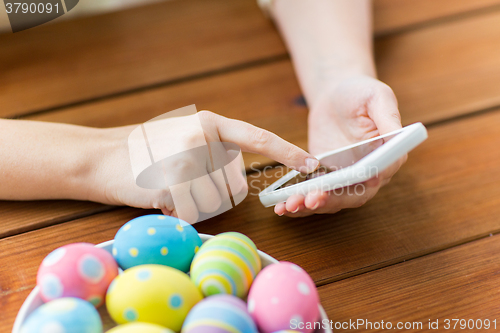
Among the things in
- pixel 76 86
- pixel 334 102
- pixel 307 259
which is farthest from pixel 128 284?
pixel 76 86

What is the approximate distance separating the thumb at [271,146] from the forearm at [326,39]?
0.80ft

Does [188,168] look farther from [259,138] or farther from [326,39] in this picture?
[326,39]

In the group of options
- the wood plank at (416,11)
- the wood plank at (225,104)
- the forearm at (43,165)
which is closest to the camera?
the forearm at (43,165)

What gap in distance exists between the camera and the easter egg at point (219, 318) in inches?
12.4

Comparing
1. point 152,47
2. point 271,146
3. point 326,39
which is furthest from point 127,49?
point 271,146

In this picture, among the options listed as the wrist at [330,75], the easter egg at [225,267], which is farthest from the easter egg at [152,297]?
the wrist at [330,75]

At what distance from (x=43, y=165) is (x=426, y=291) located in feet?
1.61

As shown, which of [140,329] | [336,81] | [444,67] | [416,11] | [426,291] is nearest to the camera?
[140,329]

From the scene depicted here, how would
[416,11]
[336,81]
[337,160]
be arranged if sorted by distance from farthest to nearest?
[416,11], [336,81], [337,160]

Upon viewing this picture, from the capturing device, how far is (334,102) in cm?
67

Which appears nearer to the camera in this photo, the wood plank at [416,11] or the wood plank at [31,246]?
the wood plank at [31,246]

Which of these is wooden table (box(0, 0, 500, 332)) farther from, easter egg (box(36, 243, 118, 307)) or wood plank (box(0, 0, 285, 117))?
easter egg (box(36, 243, 118, 307))

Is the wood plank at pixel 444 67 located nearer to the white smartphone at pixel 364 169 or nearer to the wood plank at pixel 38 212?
the white smartphone at pixel 364 169

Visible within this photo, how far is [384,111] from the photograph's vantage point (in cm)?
54
